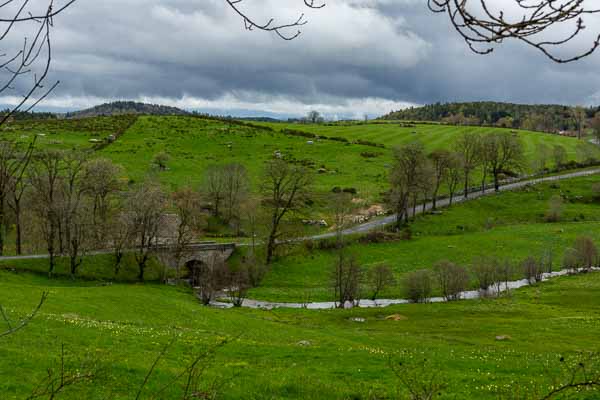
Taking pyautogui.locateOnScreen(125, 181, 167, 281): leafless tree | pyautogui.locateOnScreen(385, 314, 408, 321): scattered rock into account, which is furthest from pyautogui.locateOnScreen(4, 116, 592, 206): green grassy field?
pyautogui.locateOnScreen(385, 314, 408, 321): scattered rock

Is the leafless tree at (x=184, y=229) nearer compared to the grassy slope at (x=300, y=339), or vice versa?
the grassy slope at (x=300, y=339)

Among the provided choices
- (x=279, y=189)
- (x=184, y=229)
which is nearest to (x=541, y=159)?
(x=279, y=189)

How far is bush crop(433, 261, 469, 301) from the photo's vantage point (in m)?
46.8

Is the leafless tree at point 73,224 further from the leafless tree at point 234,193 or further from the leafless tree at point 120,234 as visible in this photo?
the leafless tree at point 234,193

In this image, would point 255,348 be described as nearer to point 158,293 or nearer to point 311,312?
point 311,312

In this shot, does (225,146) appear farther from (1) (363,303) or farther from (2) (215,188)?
(1) (363,303)

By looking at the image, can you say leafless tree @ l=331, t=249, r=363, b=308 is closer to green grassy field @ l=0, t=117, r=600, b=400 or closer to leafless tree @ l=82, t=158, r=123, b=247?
green grassy field @ l=0, t=117, r=600, b=400

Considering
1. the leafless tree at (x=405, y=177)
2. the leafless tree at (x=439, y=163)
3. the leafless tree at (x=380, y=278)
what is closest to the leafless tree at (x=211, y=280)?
the leafless tree at (x=380, y=278)

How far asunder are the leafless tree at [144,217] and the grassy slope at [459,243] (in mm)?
12814

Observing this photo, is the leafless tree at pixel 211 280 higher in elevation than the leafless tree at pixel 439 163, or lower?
lower

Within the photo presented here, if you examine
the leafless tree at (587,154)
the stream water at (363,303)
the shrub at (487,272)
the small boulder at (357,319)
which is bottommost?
the stream water at (363,303)

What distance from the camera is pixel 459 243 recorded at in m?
64.1

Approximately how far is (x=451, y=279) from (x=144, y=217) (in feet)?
107

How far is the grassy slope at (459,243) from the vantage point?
5603 centimetres
